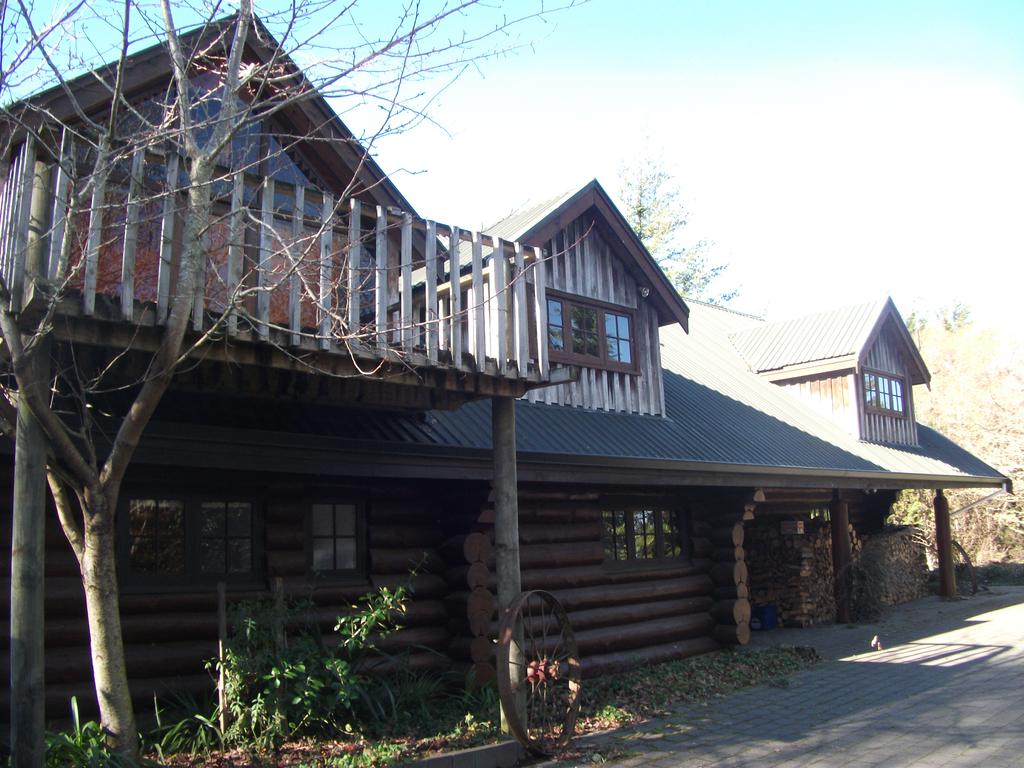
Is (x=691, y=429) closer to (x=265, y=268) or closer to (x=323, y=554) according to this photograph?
(x=323, y=554)

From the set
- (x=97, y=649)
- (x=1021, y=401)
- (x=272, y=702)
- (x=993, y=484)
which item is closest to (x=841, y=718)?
(x=272, y=702)

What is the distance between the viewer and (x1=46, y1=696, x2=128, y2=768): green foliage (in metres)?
5.90

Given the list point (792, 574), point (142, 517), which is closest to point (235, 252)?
point (142, 517)

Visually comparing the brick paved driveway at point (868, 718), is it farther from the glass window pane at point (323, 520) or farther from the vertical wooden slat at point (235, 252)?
the vertical wooden slat at point (235, 252)

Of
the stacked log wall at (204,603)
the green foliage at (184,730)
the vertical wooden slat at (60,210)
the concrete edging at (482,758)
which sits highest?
the vertical wooden slat at (60,210)

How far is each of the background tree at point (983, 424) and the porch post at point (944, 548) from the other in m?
5.23

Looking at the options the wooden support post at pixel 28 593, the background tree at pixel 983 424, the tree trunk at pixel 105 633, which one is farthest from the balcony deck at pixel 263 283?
the background tree at pixel 983 424

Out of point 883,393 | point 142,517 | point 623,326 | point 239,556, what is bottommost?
point 239,556

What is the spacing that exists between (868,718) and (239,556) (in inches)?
252

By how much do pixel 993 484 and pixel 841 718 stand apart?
14662 millimetres

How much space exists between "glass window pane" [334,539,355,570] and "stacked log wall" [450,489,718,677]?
45.0 inches

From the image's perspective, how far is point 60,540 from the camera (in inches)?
313

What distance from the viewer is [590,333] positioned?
13.9 metres

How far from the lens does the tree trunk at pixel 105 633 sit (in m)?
6.19
